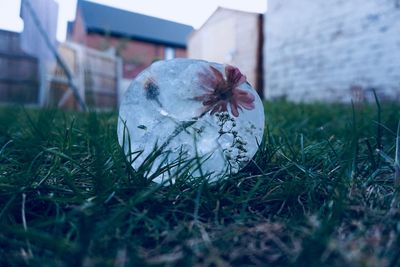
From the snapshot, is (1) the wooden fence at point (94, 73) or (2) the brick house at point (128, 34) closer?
(1) the wooden fence at point (94, 73)

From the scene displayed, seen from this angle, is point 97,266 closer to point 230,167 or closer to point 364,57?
point 230,167

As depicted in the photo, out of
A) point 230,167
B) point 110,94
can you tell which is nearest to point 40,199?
→ point 230,167

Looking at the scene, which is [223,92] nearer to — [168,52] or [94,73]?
[94,73]

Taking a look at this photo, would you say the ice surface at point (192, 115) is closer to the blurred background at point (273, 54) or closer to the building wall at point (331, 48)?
the blurred background at point (273, 54)

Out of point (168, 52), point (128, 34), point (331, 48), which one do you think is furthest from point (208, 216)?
point (168, 52)

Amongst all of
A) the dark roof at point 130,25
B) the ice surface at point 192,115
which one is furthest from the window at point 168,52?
the ice surface at point 192,115
